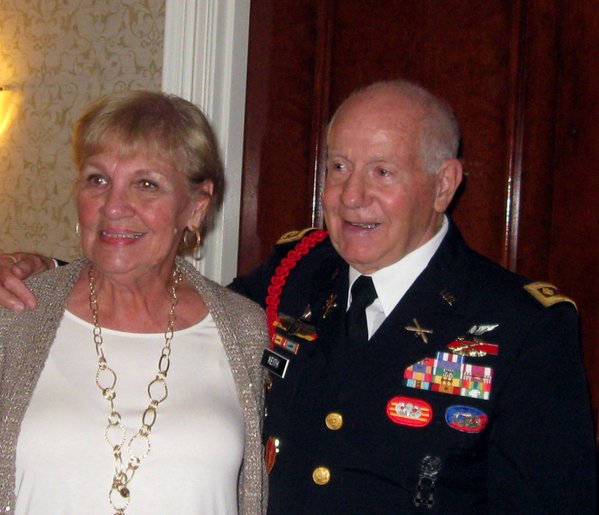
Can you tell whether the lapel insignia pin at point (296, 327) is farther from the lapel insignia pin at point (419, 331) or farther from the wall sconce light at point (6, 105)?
the wall sconce light at point (6, 105)

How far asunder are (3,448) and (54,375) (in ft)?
0.60

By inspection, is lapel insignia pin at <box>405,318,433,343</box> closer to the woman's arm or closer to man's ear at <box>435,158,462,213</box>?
man's ear at <box>435,158,462,213</box>

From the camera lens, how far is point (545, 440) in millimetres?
1273

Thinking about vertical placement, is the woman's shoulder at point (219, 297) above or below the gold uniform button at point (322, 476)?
above

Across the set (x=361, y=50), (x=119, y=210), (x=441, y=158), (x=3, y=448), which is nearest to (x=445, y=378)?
(x=441, y=158)

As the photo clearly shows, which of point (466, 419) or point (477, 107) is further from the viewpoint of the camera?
point (477, 107)

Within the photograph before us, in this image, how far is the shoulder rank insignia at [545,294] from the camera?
4.47 ft

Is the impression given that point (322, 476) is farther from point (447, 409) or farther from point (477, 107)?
point (477, 107)

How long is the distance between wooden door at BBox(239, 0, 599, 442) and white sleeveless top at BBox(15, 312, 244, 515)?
0.75m

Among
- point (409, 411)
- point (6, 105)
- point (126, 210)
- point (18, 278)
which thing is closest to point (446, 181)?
point (409, 411)

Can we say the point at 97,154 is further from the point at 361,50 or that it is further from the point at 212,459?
the point at 361,50

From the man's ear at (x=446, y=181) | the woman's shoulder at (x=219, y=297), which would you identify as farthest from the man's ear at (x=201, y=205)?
the man's ear at (x=446, y=181)

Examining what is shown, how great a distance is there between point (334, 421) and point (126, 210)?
685 millimetres

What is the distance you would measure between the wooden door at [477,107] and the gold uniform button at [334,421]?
33.0 inches
